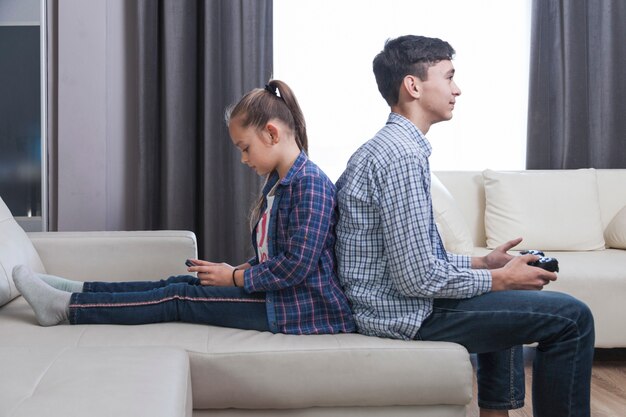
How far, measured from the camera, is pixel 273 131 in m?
1.95

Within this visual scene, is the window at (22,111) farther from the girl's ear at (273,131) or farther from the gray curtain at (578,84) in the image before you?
the gray curtain at (578,84)

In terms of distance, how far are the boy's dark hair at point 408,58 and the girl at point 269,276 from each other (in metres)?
0.27

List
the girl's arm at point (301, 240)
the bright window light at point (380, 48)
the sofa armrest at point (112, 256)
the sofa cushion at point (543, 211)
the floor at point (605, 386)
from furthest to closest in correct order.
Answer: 1. the bright window light at point (380, 48)
2. the sofa cushion at point (543, 211)
3. the sofa armrest at point (112, 256)
4. the floor at point (605, 386)
5. the girl's arm at point (301, 240)

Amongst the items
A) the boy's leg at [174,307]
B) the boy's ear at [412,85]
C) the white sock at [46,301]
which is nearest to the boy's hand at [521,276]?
the boy's ear at [412,85]

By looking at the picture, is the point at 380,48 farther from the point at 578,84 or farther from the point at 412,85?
the point at 412,85

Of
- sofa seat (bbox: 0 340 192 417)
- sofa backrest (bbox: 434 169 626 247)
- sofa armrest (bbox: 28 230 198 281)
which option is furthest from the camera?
sofa backrest (bbox: 434 169 626 247)

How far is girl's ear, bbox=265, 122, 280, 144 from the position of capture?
195cm

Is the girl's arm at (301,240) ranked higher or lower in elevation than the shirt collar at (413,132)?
lower

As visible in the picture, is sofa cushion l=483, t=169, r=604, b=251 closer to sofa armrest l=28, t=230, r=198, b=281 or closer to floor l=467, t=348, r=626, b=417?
floor l=467, t=348, r=626, b=417

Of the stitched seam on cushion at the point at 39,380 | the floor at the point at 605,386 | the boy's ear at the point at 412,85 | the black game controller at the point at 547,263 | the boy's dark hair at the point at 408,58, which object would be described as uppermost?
the boy's dark hair at the point at 408,58

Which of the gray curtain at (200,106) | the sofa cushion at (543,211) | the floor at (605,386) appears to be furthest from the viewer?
the gray curtain at (200,106)

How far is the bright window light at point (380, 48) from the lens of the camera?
166 inches

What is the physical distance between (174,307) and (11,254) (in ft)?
1.95

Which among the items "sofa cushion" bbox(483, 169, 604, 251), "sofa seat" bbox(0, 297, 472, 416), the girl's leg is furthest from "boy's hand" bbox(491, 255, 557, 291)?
"sofa cushion" bbox(483, 169, 604, 251)
